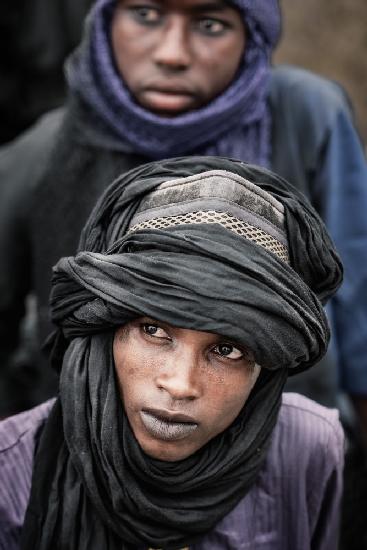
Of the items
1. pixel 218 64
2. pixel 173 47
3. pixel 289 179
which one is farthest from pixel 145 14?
pixel 289 179

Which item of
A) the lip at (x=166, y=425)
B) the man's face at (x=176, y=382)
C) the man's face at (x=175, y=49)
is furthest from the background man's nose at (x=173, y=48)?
the lip at (x=166, y=425)

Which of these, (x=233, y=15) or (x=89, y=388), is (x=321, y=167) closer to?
(x=233, y=15)

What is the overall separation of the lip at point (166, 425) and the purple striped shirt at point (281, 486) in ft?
1.08

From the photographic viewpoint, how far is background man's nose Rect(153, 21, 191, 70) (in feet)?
8.30

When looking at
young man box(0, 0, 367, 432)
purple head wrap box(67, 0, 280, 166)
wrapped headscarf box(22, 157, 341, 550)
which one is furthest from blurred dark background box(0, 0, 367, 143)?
wrapped headscarf box(22, 157, 341, 550)

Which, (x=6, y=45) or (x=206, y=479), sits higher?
(x=6, y=45)

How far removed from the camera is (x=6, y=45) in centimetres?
421

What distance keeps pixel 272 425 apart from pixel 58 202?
1.09 metres

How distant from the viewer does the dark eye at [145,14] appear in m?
2.57

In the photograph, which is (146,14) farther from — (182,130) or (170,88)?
(182,130)

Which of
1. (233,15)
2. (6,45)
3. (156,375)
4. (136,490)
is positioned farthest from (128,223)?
(6,45)

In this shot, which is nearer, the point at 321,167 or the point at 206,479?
the point at 206,479

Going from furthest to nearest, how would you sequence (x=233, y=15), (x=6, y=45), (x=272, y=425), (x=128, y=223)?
(x=6, y=45), (x=233, y=15), (x=272, y=425), (x=128, y=223)

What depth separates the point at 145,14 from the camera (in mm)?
2584
